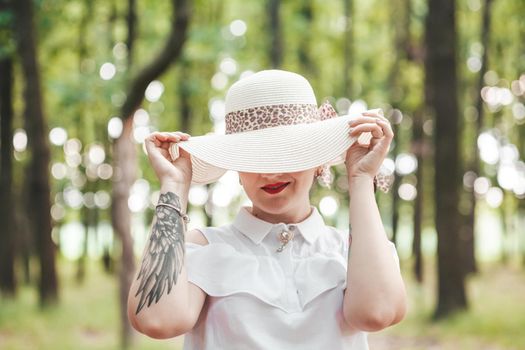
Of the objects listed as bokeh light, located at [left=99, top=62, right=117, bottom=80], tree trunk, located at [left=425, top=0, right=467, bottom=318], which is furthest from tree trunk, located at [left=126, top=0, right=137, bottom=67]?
tree trunk, located at [left=425, top=0, right=467, bottom=318]

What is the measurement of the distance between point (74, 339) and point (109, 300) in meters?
5.46

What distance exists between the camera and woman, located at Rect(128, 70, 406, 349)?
2.02 metres

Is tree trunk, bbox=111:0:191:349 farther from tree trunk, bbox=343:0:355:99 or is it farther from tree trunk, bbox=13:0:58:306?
tree trunk, bbox=343:0:355:99

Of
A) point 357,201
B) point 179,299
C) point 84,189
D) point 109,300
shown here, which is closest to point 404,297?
point 357,201

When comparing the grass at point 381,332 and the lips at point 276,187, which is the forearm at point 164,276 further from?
the grass at point 381,332

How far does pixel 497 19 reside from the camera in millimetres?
20234

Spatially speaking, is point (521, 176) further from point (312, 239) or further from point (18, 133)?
point (312, 239)

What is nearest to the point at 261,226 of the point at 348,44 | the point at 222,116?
the point at 348,44

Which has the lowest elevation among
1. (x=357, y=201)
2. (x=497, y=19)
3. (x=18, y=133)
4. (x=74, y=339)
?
(x=74, y=339)

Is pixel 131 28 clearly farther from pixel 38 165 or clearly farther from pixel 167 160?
pixel 167 160

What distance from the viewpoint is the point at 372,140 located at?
210cm

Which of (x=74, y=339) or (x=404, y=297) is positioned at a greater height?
(x=404, y=297)

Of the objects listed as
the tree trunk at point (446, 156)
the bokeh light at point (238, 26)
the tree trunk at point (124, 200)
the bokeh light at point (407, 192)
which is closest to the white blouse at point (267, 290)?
the tree trunk at point (124, 200)

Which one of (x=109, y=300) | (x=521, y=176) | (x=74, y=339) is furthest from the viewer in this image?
(x=521, y=176)
